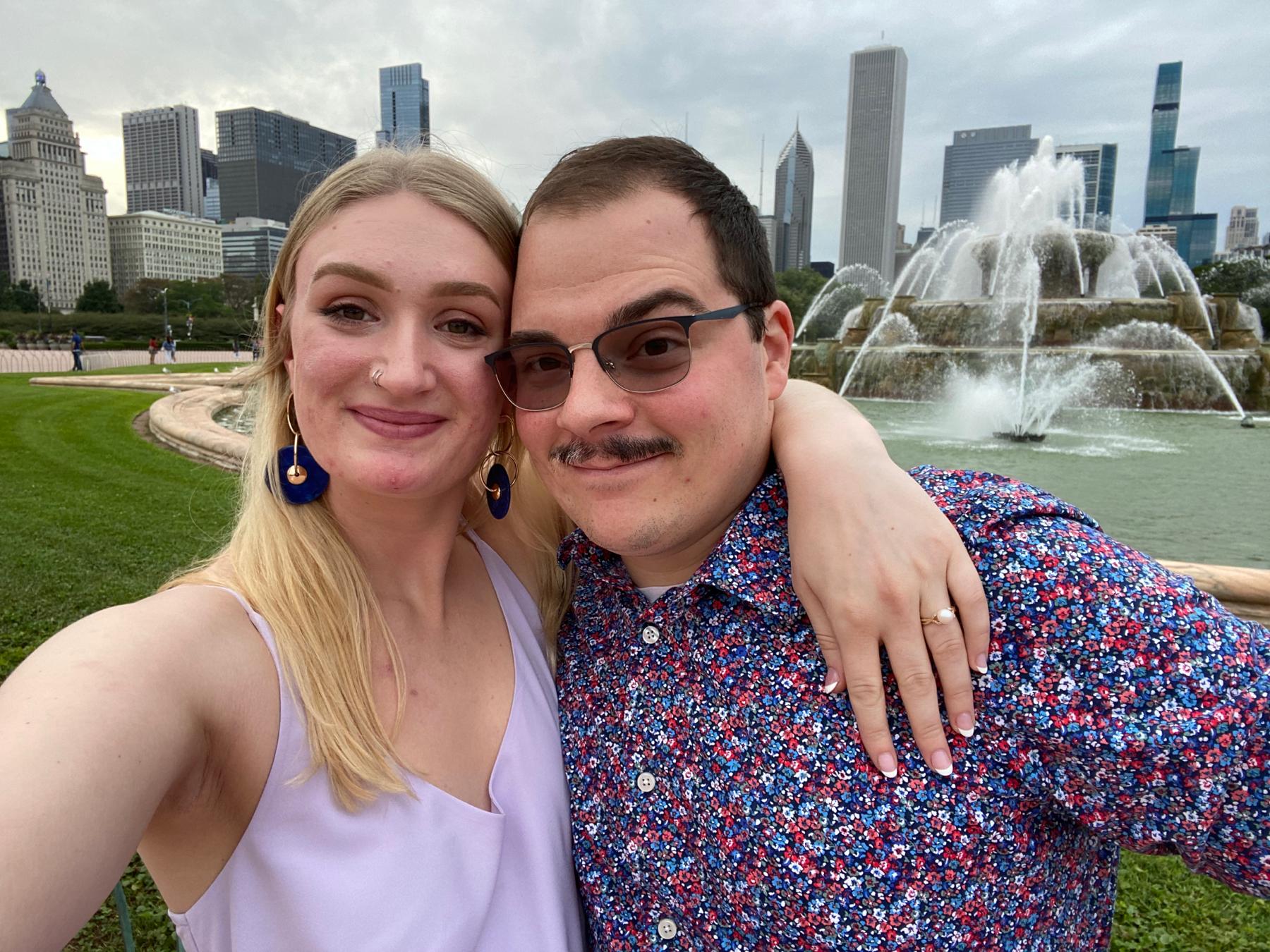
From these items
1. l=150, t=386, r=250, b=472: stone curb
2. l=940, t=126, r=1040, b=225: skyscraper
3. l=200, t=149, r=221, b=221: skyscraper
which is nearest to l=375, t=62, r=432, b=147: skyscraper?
l=150, t=386, r=250, b=472: stone curb

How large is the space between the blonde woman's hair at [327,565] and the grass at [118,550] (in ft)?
6.21

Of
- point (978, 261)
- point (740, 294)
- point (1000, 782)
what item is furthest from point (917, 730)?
point (978, 261)

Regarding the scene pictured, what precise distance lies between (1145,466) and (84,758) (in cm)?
1123

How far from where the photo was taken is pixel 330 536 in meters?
1.80

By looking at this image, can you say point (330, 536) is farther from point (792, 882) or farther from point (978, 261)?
point (978, 261)

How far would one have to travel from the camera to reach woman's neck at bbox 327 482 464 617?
1858 mm

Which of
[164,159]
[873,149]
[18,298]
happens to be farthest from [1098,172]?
[164,159]

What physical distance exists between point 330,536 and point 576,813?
809 millimetres

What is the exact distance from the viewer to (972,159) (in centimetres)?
18362

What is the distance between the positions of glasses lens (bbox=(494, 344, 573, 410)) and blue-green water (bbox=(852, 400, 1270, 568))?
5.91m

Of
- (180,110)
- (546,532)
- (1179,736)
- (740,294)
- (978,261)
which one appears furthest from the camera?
(180,110)

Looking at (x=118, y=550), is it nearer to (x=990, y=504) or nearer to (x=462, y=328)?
(x=462, y=328)

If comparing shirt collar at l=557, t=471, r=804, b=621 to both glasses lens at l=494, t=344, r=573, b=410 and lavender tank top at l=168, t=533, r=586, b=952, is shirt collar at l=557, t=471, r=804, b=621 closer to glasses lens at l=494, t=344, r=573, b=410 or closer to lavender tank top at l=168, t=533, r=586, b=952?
glasses lens at l=494, t=344, r=573, b=410

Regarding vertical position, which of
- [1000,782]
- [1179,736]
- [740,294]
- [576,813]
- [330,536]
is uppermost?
[740,294]
